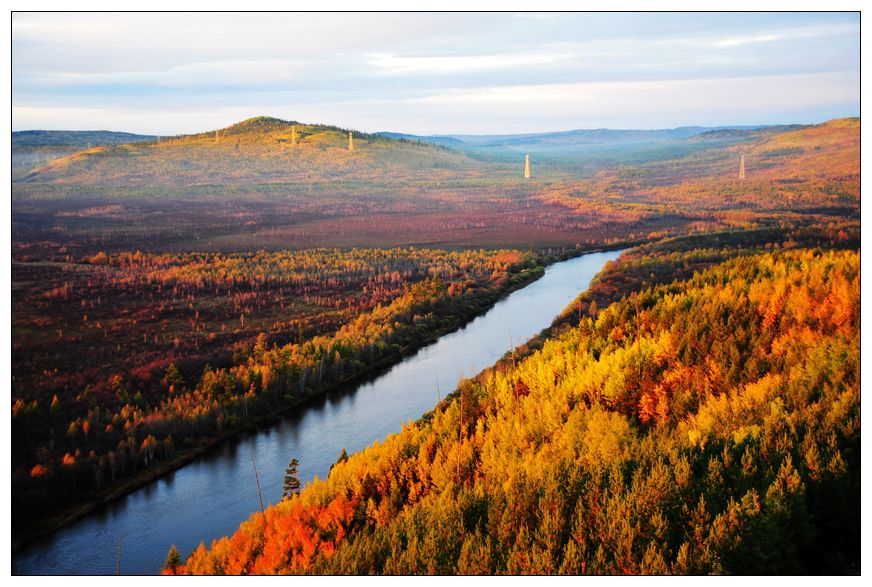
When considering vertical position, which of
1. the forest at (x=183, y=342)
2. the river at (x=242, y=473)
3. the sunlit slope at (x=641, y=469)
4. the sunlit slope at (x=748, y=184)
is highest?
the sunlit slope at (x=748, y=184)

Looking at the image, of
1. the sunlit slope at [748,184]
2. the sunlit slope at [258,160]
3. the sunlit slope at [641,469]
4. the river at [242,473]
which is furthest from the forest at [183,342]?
the sunlit slope at [258,160]

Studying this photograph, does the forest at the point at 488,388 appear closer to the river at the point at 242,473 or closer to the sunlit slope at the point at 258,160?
the river at the point at 242,473

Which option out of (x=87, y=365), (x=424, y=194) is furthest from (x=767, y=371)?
(x=424, y=194)

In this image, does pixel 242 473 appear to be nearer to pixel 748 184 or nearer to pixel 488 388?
pixel 488 388

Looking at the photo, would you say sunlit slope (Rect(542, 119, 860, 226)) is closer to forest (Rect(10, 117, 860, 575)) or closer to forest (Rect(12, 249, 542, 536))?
forest (Rect(10, 117, 860, 575))

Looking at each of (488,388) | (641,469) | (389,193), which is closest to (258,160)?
(389,193)
